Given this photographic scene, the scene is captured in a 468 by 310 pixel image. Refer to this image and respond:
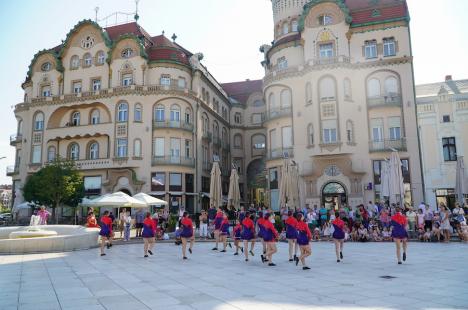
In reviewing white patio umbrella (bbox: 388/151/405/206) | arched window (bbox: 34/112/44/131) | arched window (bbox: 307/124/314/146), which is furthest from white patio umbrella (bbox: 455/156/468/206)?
arched window (bbox: 34/112/44/131)

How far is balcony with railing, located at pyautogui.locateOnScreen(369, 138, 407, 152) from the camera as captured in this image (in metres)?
30.9

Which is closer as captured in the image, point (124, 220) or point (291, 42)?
point (124, 220)

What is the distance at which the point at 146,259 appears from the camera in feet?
47.2

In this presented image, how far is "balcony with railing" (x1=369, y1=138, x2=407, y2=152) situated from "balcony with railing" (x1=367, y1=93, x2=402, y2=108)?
2956mm

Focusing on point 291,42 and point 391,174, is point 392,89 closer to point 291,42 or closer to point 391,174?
point 291,42

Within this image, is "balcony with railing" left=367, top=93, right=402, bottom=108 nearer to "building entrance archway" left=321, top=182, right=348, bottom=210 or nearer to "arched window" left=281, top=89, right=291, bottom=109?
"arched window" left=281, top=89, right=291, bottom=109

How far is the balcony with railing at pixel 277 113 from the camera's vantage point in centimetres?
3402

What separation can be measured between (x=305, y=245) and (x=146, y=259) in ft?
20.2

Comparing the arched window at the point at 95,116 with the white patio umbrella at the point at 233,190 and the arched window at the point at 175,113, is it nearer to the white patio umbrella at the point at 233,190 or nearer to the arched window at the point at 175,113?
the arched window at the point at 175,113

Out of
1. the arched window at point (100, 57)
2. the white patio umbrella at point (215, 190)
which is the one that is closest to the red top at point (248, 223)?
the white patio umbrella at point (215, 190)

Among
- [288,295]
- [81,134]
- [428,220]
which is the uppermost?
[81,134]

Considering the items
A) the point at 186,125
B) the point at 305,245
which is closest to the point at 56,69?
the point at 186,125

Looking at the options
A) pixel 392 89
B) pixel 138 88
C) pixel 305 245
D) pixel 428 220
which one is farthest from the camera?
pixel 138 88

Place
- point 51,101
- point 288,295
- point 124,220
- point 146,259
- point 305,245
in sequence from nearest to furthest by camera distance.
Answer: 1. point 288,295
2. point 305,245
3. point 146,259
4. point 124,220
5. point 51,101
